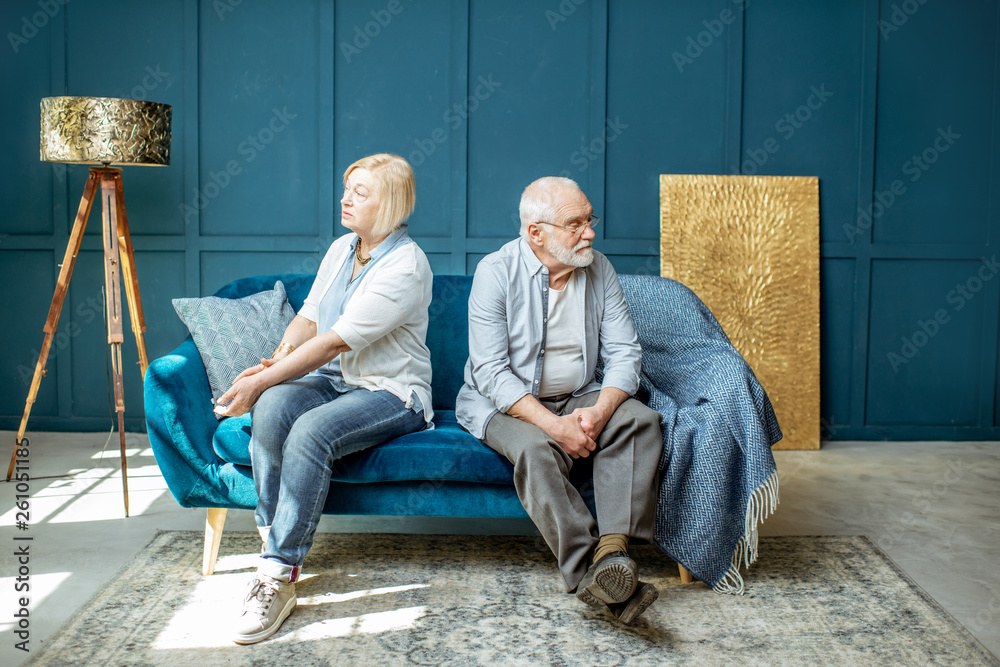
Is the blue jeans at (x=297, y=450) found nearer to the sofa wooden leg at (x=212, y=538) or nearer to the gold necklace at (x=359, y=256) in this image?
the sofa wooden leg at (x=212, y=538)

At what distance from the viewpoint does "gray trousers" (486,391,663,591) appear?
2143 mm

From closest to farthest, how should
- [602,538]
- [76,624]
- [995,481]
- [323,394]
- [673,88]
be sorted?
[76,624] → [602,538] → [323,394] → [995,481] → [673,88]

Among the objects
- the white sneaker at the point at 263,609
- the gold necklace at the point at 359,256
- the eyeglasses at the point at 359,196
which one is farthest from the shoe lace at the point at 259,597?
the eyeglasses at the point at 359,196

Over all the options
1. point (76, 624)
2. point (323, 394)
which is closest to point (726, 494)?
point (323, 394)

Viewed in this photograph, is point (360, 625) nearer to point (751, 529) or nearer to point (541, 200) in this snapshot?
point (751, 529)

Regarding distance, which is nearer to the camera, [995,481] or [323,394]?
[323,394]

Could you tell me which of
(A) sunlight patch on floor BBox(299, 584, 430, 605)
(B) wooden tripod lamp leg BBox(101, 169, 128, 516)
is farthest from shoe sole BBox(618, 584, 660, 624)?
(B) wooden tripod lamp leg BBox(101, 169, 128, 516)

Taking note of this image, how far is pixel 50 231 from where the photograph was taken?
162 inches

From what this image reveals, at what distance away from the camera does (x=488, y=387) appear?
2.41 m

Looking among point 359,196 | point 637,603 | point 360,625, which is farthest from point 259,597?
point 359,196

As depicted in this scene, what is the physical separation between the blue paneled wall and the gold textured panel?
0.41 ft

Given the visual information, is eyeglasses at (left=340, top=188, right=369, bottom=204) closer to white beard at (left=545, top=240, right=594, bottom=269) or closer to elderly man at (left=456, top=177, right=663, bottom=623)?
elderly man at (left=456, top=177, right=663, bottom=623)

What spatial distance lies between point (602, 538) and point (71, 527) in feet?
6.01

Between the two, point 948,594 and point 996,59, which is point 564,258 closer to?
point 948,594
